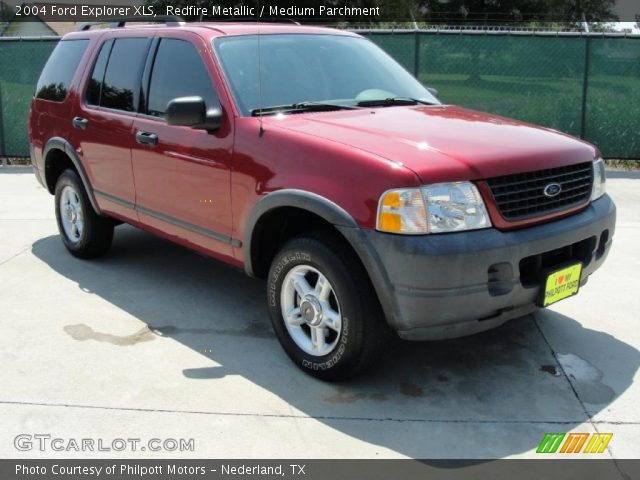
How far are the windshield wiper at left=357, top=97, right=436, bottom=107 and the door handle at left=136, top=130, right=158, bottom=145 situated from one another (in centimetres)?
141

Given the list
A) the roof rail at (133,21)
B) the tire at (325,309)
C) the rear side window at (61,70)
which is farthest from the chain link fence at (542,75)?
the tire at (325,309)

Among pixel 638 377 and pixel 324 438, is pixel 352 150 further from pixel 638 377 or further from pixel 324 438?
pixel 638 377

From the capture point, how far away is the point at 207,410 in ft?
11.9

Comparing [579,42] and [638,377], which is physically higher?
[579,42]

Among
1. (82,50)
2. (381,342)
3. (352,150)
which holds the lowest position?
(381,342)

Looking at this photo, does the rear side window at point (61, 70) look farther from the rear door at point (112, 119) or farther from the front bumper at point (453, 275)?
the front bumper at point (453, 275)

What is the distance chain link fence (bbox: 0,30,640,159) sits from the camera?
34.1ft

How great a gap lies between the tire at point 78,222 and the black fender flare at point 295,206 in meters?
2.30

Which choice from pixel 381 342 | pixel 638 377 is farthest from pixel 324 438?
pixel 638 377

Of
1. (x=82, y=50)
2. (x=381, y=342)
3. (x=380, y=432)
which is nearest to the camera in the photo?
(x=380, y=432)

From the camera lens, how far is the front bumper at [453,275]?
3.29 meters

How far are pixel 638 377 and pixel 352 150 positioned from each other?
2039 millimetres

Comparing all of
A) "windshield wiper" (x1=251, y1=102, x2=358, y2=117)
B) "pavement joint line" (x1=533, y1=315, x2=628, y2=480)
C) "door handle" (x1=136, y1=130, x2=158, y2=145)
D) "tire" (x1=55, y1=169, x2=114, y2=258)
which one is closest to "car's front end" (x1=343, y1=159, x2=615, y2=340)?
"pavement joint line" (x1=533, y1=315, x2=628, y2=480)

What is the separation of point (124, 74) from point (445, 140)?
2.77 metres
